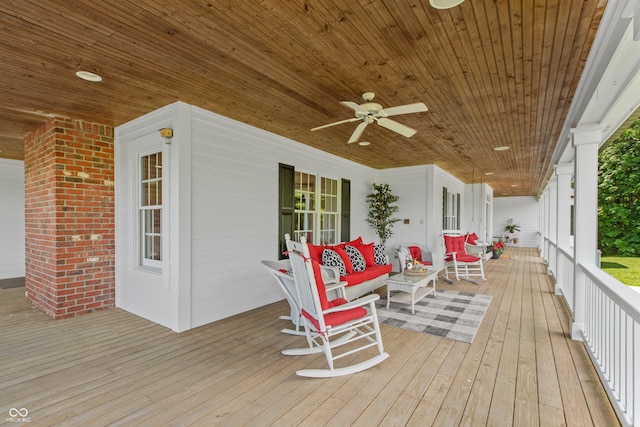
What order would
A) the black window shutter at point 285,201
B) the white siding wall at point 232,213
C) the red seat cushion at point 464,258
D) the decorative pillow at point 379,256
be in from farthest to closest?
the red seat cushion at point 464,258 < the decorative pillow at point 379,256 < the black window shutter at point 285,201 < the white siding wall at point 232,213

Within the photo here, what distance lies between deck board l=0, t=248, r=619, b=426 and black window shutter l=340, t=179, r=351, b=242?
10.5ft

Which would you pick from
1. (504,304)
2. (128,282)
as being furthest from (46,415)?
(504,304)

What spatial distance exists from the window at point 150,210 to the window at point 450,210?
704cm

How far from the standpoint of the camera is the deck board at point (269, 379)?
2123 mm

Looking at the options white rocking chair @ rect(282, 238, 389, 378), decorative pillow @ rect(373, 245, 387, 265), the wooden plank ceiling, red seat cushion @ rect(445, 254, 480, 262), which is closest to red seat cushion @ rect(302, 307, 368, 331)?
white rocking chair @ rect(282, 238, 389, 378)

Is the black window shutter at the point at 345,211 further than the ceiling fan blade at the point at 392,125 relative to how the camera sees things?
Yes

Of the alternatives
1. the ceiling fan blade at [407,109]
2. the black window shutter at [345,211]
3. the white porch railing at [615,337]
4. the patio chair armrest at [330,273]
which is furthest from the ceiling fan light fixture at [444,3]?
the black window shutter at [345,211]

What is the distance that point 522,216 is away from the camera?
15727 mm

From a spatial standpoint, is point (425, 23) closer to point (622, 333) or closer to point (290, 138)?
point (622, 333)

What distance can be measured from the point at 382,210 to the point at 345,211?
1296mm

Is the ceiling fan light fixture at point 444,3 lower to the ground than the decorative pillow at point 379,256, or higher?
higher

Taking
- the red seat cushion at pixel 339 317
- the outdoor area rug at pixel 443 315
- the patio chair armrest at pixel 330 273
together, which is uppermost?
the patio chair armrest at pixel 330 273

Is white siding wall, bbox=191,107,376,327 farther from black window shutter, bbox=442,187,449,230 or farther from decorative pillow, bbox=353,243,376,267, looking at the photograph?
black window shutter, bbox=442,187,449,230

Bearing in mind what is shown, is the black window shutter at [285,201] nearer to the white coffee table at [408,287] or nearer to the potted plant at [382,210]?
the white coffee table at [408,287]
